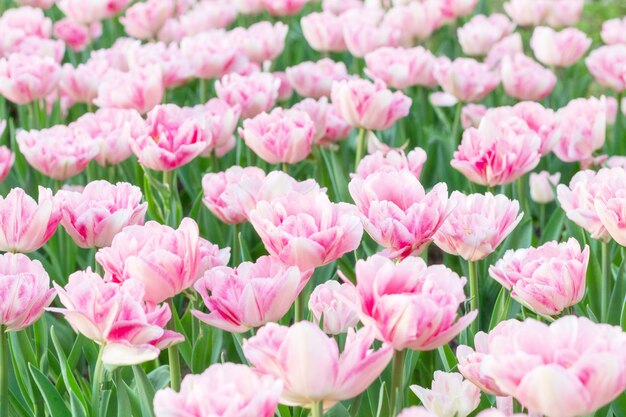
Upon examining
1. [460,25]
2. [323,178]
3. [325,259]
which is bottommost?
[460,25]

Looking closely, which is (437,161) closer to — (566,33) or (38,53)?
(566,33)

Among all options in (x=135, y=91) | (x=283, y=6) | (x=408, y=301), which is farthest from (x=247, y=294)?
(x=283, y=6)

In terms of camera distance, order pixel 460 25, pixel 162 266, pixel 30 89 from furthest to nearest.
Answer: pixel 460 25 < pixel 30 89 < pixel 162 266

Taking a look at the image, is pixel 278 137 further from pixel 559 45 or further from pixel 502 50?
Answer: pixel 502 50

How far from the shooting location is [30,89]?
254 cm

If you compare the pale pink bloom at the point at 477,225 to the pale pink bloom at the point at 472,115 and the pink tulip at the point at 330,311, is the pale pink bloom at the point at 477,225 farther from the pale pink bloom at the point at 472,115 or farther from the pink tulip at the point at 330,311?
the pale pink bloom at the point at 472,115

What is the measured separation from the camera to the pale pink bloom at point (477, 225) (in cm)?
149

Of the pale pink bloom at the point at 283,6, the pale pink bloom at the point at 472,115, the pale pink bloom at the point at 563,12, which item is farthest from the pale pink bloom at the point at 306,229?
the pale pink bloom at the point at 563,12

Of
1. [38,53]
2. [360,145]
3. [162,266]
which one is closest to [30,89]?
[38,53]

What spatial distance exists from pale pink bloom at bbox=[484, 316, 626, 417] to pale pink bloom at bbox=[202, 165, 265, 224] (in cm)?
75

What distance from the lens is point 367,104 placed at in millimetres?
2186

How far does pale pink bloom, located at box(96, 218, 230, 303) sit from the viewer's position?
1.24 meters

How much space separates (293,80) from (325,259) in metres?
1.48

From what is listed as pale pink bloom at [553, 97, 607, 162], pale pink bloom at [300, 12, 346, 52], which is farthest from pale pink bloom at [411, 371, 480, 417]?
pale pink bloom at [300, 12, 346, 52]
